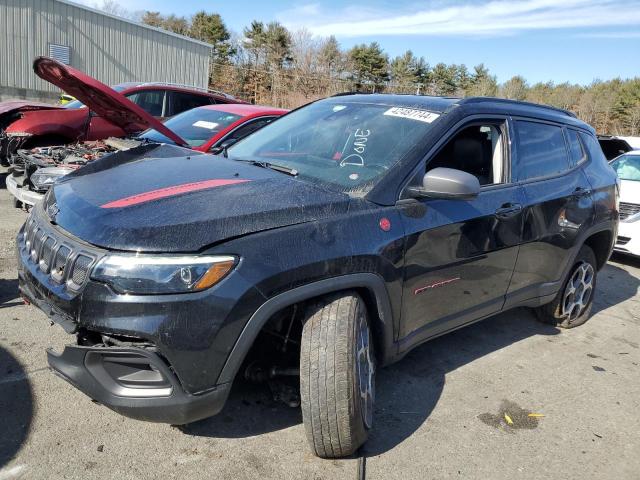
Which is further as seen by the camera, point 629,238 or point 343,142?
point 629,238

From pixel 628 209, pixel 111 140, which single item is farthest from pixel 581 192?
pixel 111 140

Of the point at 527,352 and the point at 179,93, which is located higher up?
the point at 179,93

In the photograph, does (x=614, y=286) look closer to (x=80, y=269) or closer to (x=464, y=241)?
(x=464, y=241)

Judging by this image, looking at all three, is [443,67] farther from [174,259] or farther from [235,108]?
[174,259]

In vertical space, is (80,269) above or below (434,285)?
above

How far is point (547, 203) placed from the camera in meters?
3.80

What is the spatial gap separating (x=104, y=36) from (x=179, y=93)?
55.7ft

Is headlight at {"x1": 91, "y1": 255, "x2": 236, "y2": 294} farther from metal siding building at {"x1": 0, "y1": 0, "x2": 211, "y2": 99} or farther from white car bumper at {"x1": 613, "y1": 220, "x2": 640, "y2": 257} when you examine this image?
metal siding building at {"x1": 0, "y1": 0, "x2": 211, "y2": 99}

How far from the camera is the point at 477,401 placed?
3.36 m

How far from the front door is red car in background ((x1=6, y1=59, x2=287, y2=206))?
1804mm

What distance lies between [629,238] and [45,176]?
6.99 m

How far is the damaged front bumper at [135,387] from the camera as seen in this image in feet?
7.15

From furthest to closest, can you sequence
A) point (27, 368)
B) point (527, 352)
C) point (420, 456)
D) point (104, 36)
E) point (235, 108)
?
point (104, 36) < point (235, 108) < point (527, 352) < point (27, 368) < point (420, 456)

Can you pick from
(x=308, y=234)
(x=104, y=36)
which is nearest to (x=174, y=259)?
(x=308, y=234)
